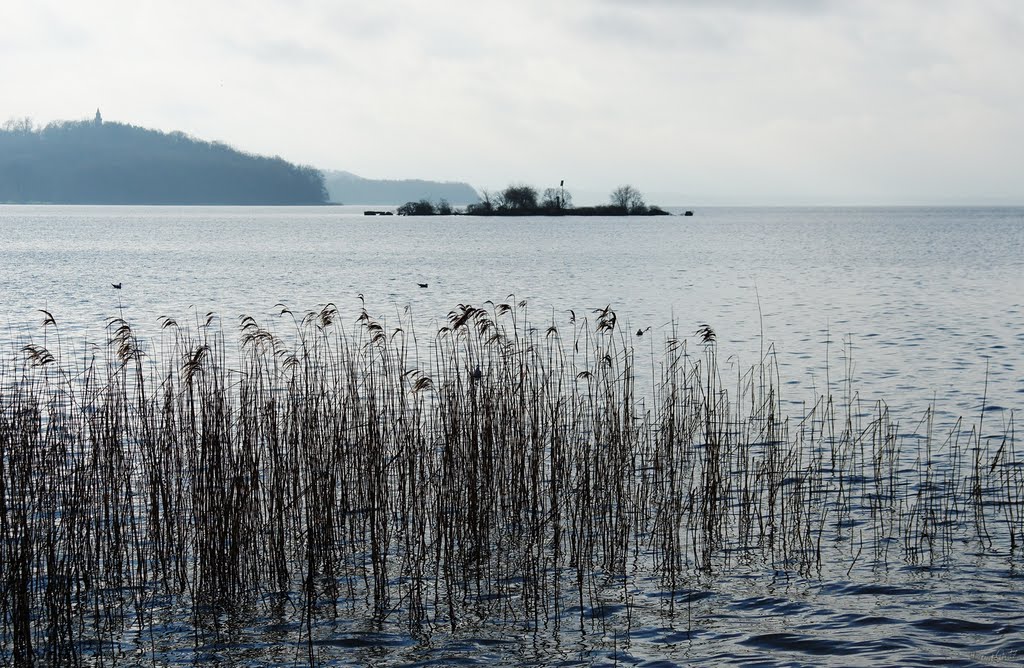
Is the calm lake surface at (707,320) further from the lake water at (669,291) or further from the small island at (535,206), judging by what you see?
the small island at (535,206)

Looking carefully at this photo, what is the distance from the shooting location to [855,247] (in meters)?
87.2

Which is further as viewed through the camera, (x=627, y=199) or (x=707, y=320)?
(x=627, y=199)

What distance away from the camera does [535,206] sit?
16962 centimetres

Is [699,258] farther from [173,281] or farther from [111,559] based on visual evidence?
[111,559]

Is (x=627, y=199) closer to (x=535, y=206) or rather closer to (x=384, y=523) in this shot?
(x=535, y=206)

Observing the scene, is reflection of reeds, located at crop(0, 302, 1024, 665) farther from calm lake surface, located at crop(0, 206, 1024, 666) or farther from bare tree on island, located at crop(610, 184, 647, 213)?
bare tree on island, located at crop(610, 184, 647, 213)

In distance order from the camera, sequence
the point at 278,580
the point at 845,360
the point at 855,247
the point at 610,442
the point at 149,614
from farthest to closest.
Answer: the point at 855,247 → the point at 845,360 → the point at 610,442 → the point at 278,580 → the point at 149,614

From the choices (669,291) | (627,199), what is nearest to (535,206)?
(627,199)

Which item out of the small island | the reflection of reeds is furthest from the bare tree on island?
the reflection of reeds

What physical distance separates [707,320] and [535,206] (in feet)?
455

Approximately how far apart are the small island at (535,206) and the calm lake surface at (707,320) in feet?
218

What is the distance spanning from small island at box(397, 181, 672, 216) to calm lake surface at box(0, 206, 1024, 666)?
66.5 metres

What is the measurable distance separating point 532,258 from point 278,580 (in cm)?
6220

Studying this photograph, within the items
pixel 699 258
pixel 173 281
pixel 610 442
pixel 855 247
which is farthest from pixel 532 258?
pixel 610 442
